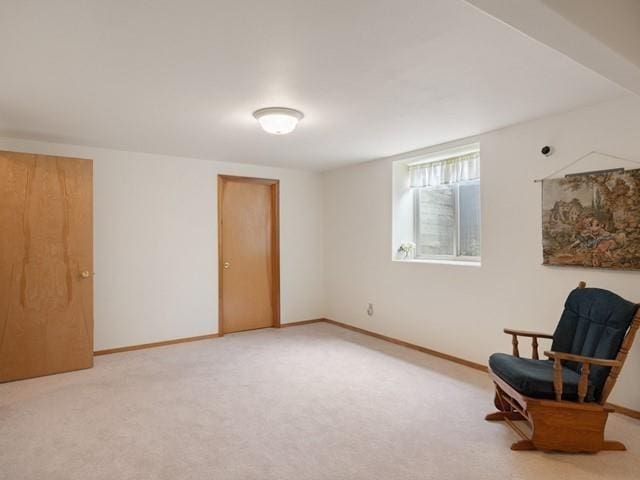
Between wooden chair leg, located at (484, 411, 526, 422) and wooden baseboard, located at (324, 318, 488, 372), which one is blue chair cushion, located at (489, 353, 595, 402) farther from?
wooden baseboard, located at (324, 318, 488, 372)

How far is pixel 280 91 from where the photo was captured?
108 inches

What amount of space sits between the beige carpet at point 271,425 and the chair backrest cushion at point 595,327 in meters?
0.55

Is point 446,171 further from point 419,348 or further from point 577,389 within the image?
point 577,389

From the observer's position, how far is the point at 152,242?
476 cm

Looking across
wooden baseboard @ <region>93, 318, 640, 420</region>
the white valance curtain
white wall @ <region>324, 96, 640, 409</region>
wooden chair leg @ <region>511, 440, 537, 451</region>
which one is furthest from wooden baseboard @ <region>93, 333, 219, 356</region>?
wooden chair leg @ <region>511, 440, 537, 451</region>

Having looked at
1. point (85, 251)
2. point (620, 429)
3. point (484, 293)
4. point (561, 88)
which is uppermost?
point (561, 88)

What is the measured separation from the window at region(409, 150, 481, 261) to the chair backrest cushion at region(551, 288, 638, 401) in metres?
1.41

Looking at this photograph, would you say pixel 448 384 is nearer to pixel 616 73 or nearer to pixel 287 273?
pixel 616 73

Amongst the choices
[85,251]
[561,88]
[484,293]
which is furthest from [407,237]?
[85,251]

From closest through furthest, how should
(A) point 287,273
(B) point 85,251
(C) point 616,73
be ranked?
1. (C) point 616,73
2. (B) point 85,251
3. (A) point 287,273

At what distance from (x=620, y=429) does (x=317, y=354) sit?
2707mm

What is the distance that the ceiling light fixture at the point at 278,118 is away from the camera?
309 centimetres

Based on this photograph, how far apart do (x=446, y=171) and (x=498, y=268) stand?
1300 mm

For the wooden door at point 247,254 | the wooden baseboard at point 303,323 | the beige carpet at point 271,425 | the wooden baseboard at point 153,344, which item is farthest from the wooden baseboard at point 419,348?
the wooden baseboard at point 153,344
